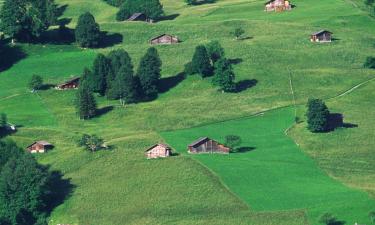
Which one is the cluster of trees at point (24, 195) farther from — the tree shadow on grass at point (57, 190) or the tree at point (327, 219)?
the tree at point (327, 219)

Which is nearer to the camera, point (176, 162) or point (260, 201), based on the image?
point (260, 201)

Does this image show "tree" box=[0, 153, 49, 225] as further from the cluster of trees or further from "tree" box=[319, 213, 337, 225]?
"tree" box=[319, 213, 337, 225]

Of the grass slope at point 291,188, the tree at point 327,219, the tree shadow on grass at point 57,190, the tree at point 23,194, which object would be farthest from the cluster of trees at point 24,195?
the tree at point 327,219

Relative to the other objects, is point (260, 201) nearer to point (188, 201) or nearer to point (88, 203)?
point (188, 201)

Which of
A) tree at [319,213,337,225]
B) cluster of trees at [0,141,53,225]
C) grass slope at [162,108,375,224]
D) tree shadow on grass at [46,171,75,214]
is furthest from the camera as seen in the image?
tree shadow on grass at [46,171,75,214]

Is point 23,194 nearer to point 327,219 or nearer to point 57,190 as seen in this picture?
point 57,190

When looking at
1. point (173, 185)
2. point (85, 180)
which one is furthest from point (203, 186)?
point (85, 180)

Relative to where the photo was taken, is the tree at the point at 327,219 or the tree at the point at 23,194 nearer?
the tree at the point at 327,219

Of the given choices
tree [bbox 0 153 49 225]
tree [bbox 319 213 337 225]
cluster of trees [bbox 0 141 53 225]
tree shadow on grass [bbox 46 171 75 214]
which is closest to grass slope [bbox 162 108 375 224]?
tree [bbox 319 213 337 225]
